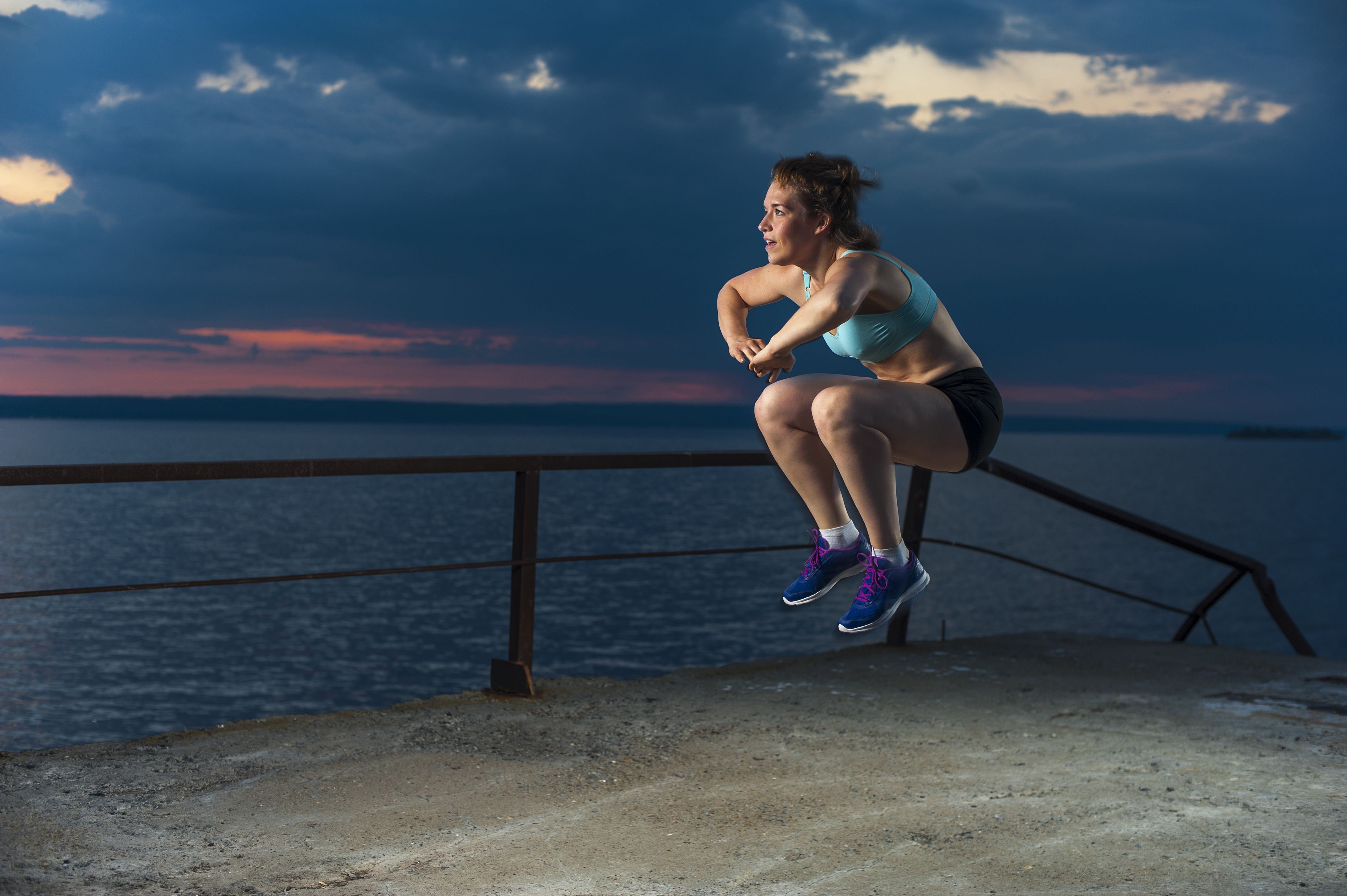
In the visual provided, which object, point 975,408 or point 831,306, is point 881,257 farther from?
point 975,408

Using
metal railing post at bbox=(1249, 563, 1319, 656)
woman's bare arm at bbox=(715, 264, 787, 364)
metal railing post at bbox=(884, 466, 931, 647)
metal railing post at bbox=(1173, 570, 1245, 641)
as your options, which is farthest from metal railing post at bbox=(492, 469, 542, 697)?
metal railing post at bbox=(1249, 563, 1319, 656)

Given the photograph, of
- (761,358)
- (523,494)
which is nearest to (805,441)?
(761,358)

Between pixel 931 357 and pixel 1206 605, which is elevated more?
pixel 931 357

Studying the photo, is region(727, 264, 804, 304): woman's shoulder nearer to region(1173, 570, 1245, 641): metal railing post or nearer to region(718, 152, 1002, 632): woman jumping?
region(718, 152, 1002, 632): woman jumping

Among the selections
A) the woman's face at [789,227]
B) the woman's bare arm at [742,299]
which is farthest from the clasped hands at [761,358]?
the woman's face at [789,227]

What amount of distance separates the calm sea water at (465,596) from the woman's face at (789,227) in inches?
26.4

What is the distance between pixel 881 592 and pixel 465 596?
66212 mm

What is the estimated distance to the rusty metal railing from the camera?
4.26m

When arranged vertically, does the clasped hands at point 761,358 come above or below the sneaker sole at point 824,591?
above

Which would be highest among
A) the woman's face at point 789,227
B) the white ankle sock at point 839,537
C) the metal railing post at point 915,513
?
the woman's face at point 789,227

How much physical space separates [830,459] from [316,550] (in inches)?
3329

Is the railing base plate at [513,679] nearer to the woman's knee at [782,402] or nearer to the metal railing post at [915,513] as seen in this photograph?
the metal railing post at [915,513]

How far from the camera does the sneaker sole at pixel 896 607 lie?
2.17 meters

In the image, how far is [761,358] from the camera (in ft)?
6.93
